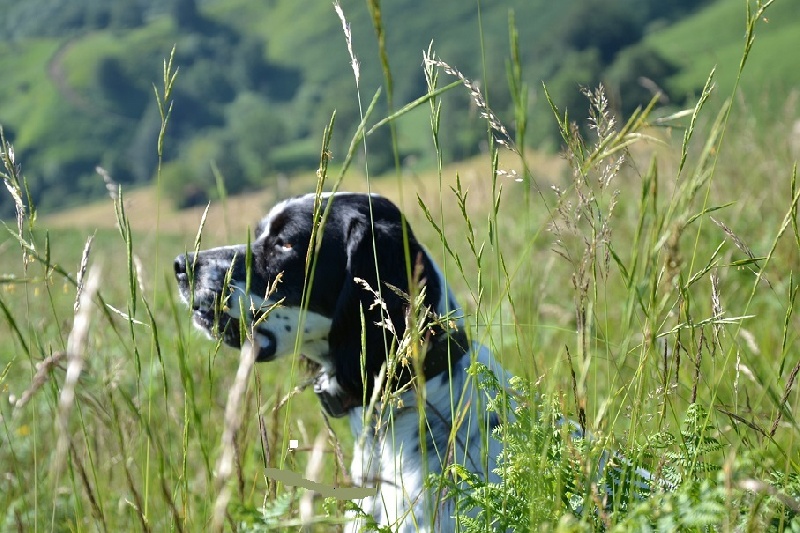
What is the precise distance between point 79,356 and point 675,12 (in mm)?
85118

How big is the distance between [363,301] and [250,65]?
112022mm

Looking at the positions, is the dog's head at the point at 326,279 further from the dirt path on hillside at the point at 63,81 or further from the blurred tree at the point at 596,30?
the dirt path on hillside at the point at 63,81

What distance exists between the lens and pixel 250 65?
10981 centimetres

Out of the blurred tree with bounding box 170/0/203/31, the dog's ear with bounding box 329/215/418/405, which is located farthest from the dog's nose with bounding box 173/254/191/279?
the blurred tree with bounding box 170/0/203/31

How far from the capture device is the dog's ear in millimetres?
2607

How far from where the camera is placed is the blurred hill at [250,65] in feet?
212

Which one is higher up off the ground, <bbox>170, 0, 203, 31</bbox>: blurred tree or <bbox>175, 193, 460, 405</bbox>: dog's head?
<bbox>175, 193, 460, 405</bbox>: dog's head

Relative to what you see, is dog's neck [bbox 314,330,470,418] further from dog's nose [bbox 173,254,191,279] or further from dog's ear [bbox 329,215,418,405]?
dog's nose [bbox 173,254,191,279]

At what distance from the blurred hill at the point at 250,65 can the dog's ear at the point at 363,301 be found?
47.2m

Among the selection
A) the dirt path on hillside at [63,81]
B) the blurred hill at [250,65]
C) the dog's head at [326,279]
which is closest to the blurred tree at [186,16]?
the blurred hill at [250,65]

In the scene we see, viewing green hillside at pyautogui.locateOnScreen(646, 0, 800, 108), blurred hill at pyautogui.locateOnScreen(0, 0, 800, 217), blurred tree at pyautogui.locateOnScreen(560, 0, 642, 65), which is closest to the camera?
green hillside at pyautogui.locateOnScreen(646, 0, 800, 108)

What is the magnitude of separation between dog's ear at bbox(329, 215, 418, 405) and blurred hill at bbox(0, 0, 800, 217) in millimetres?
47180

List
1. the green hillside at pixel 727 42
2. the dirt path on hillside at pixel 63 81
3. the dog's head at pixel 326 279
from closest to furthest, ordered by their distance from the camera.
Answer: the dog's head at pixel 326 279
the green hillside at pixel 727 42
the dirt path on hillside at pixel 63 81

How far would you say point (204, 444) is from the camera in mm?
1298
